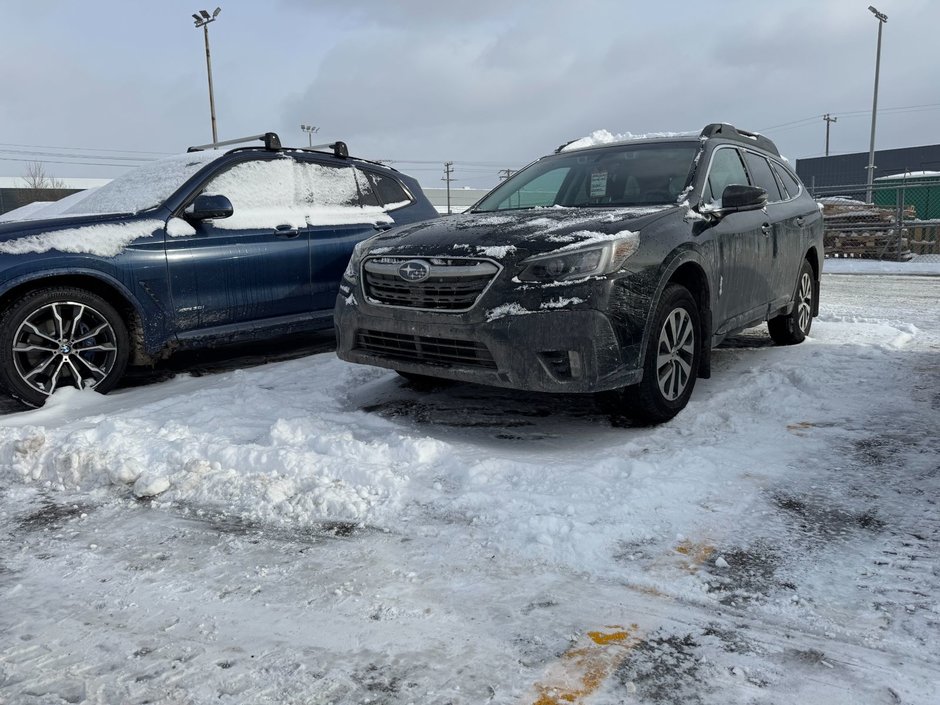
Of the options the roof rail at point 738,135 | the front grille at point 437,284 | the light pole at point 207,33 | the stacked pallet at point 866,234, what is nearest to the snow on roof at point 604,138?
the roof rail at point 738,135

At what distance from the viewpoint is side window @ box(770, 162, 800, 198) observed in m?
6.09

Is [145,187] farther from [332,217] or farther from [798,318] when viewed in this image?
[798,318]

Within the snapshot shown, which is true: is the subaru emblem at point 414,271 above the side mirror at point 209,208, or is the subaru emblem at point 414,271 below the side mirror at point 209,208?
below

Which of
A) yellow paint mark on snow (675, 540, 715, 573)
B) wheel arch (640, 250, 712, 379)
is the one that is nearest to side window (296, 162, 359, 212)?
wheel arch (640, 250, 712, 379)

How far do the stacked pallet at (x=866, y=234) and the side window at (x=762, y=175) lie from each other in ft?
37.1

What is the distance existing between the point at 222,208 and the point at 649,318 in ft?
10.5

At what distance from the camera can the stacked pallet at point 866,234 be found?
16.1 m

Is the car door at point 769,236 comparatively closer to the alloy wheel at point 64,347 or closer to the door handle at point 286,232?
the door handle at point 286,232

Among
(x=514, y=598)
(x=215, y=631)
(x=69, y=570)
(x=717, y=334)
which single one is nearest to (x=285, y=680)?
(x=215, y=631)

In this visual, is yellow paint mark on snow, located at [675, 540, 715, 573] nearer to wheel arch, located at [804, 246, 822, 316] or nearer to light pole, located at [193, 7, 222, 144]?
wheel arch, located at [804, 246, 822, 316]

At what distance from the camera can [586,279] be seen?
3619mm

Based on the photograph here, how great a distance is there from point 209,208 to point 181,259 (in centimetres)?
42

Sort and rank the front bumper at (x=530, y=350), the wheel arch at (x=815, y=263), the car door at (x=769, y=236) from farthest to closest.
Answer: the wheel arch at (x=815, y=263)
the car door at (x=769, y=236)
the front bumper at (x=530, y=350)

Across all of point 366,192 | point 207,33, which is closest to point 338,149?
point 366,192
